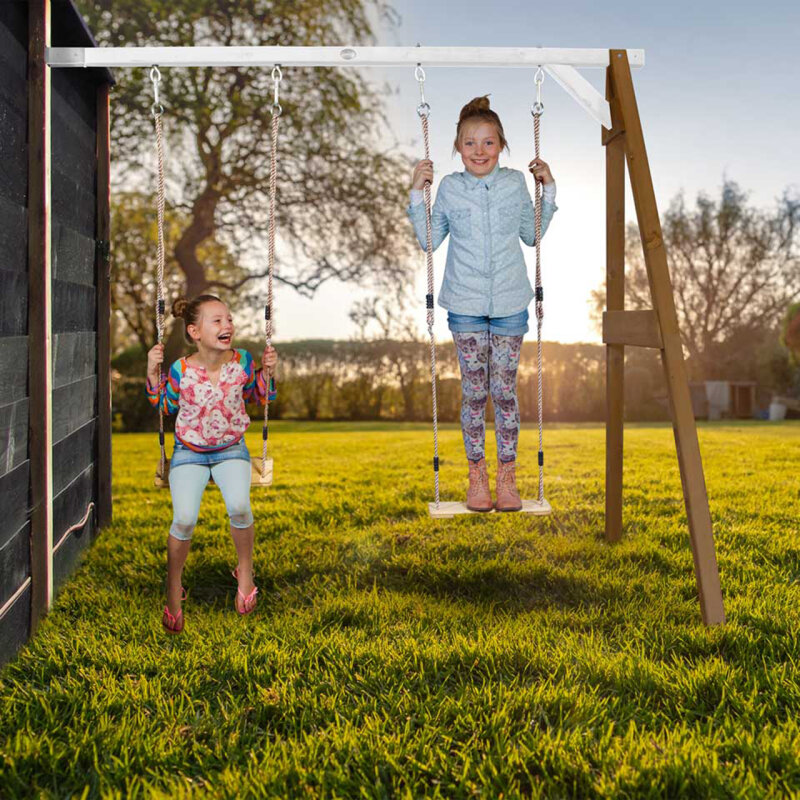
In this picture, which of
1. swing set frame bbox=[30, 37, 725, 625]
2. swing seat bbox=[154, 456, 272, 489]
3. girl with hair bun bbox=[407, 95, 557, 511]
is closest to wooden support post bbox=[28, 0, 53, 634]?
swing set frame bbox=[30, 37, 725, 625]

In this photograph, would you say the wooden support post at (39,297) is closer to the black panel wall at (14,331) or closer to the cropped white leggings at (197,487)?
the black panel wall at (14,331)

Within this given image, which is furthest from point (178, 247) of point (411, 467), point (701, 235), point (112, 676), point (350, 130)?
point (701, 235)

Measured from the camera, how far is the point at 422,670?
105 inches

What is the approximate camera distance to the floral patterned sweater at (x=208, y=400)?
3047 millimetres

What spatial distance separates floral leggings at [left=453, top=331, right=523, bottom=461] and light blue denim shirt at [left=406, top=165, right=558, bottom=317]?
0.15 meters

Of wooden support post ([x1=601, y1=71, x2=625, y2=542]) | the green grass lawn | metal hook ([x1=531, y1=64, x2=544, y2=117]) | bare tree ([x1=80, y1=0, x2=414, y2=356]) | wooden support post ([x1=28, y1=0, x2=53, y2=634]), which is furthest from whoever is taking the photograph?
bare tree ([x1=80, y1=0, x2=414, y2=356])

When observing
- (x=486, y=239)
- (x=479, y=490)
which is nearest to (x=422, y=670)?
(x=479, y=490)

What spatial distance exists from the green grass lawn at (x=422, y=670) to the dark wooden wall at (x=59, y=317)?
32 cm

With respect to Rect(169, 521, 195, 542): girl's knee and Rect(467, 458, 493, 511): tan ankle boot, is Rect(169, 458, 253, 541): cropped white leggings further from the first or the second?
Rect(467, 458, 493, 511): tan ankle boot

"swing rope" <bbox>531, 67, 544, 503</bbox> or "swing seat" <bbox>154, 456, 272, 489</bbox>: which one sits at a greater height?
"swing rope" <bbox>531, 67, 544, 503</bbox>

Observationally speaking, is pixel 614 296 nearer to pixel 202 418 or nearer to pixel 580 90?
pixel 580 90

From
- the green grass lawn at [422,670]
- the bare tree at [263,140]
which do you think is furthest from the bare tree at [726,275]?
the green grass lawn at [422,670]

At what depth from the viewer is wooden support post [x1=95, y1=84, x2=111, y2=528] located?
452 cm

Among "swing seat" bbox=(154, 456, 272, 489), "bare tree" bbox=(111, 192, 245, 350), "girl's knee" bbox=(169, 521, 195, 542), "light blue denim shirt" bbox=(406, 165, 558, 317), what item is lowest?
"girl's knee" bbox=(169, 521, 195, 542)
